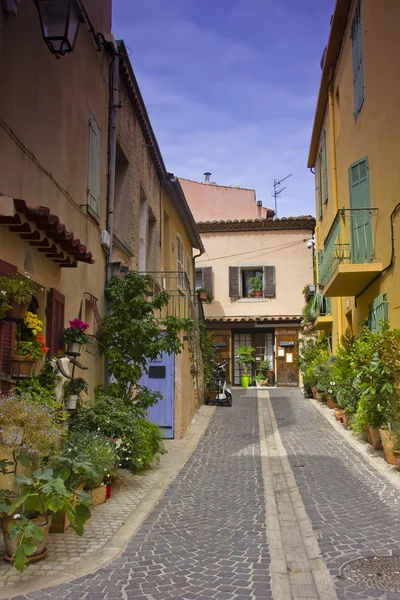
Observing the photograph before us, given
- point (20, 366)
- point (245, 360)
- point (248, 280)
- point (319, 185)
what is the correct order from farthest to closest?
point (248, 280), point (245, 360), point (319, 185), point (20, 366)

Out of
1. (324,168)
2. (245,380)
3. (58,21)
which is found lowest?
(245,380)

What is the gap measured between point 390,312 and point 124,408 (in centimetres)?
498

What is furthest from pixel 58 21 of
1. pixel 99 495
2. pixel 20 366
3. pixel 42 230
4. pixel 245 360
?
pixel 245 360

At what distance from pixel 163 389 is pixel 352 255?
4.92 meters

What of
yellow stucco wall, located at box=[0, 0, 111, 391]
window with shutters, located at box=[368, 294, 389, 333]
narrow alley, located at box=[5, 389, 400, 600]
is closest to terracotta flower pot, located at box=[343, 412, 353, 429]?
narrow alley, located at box=[5, 389, 400, 600]

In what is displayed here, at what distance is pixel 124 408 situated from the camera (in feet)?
26.5

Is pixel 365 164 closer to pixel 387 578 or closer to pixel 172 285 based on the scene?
pixel 172 285

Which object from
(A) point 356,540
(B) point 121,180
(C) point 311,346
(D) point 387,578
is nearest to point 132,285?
(B) point 121,180

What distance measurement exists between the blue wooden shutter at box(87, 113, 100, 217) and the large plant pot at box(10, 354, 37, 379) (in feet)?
11.1

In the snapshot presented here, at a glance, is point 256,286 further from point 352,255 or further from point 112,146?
point 112,146

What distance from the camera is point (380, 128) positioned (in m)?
10.6

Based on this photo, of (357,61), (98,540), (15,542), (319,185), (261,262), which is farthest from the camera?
(261,262)

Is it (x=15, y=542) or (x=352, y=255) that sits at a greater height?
(x=352, y=255)

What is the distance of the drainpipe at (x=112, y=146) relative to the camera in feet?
30.9
